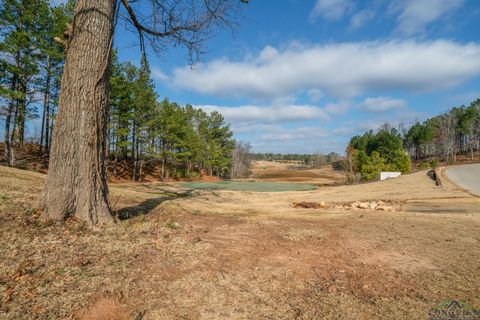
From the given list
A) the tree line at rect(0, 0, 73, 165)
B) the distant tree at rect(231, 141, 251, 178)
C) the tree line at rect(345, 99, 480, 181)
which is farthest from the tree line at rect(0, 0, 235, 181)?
the tree line at rect(345, 99, 480, 181)

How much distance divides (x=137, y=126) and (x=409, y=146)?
75.4 meters

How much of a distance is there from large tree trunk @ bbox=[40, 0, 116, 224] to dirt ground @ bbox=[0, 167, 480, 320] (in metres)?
0.37

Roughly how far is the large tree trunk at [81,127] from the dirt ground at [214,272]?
37 cm

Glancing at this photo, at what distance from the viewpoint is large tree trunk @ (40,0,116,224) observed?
4.07 meters

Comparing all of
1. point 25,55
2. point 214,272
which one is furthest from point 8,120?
point 214,272

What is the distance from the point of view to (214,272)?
306 cm

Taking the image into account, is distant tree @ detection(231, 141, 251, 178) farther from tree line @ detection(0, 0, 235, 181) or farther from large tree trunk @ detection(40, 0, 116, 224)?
large tree trunk @ detection(40, 0, 116, 224)

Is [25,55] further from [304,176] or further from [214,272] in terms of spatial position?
[304,176]

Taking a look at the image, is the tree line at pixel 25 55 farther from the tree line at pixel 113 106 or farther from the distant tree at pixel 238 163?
the distant tree at pixel 238 163

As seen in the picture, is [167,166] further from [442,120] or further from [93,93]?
[442,120]

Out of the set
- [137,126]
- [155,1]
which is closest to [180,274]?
[155,1]

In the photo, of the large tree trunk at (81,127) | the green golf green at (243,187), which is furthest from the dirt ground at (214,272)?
the green golf green at (243,187)

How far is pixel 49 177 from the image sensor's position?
4102 mm

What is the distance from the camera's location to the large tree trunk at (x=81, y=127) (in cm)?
407
